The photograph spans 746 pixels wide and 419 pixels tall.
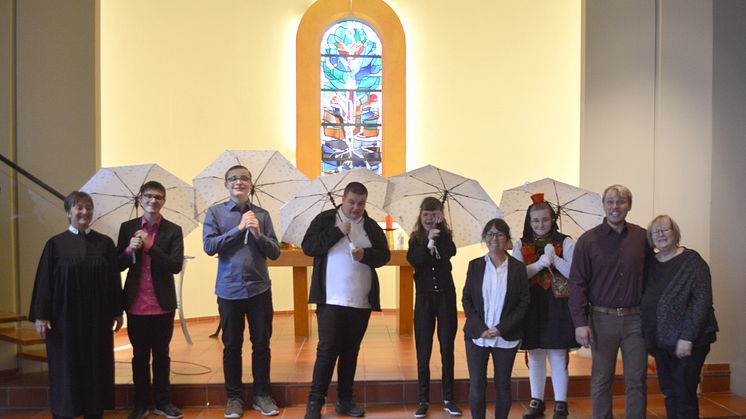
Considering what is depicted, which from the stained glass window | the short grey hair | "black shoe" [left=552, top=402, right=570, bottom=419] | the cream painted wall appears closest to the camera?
the short grey hair

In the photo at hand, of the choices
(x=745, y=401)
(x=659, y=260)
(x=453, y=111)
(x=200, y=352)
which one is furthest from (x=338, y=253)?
(x=453, y=111)

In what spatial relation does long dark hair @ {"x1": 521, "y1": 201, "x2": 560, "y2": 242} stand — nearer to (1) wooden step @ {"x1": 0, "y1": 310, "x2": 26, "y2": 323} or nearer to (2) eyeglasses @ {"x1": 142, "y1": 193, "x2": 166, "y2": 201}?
(2) eyeglasses @ {"x1": 142, "y1": 193, "x2": 166, "y2": 201}

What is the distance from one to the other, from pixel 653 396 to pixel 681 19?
2.84 metres

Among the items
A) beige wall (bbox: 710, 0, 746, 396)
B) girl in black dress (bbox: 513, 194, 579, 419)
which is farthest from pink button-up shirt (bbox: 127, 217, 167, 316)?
beige wall (bbox: 710, 0, 746, 396)

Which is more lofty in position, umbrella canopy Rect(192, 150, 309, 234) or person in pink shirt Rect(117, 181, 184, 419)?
umbrella canopy Rect(192, 150, 309, 234)

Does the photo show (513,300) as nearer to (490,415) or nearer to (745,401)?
(490,415)

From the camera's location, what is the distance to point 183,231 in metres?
4.36

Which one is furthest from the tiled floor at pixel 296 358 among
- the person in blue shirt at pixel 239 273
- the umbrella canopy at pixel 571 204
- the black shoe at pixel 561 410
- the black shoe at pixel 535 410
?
the umbrella canopy at pixel 571 204

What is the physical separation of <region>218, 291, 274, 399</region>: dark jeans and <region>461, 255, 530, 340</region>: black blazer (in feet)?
4.23

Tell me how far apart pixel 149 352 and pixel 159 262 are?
0.60 meters

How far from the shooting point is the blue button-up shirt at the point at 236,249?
4004 mm

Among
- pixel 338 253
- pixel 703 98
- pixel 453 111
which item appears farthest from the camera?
pixel 453 111

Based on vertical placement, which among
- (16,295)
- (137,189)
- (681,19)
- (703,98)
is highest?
(681,19)

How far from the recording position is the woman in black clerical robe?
369cm
